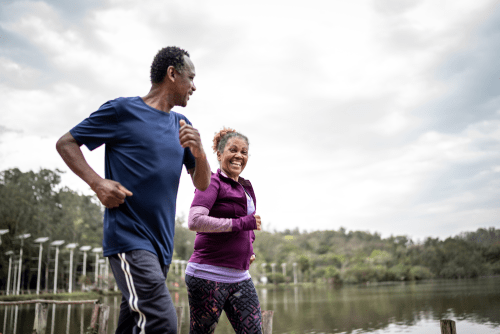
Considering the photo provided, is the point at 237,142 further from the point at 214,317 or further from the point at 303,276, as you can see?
the point at 303,276

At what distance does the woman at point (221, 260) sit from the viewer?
8.84ft

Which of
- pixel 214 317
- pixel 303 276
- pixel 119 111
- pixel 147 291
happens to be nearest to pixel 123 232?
pixel 147 291

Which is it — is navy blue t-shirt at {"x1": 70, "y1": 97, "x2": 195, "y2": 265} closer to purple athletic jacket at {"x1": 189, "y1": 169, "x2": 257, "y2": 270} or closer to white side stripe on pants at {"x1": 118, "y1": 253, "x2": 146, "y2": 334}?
white side stripe on pants at {"x1": 118, "y1": 253, "x2": 146, "y2": 334}

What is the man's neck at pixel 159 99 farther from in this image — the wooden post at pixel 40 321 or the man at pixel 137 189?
the wooden post at pixel 40 321

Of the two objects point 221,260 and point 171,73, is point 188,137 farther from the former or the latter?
point 221,260

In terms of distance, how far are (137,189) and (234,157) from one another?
130cm

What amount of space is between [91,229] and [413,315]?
4455cm

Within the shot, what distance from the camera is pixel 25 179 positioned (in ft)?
165

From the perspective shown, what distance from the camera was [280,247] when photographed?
7625 centimetres

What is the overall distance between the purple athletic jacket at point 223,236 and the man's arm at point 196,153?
1.48 ft

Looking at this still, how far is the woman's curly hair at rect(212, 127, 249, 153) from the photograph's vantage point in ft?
10.6

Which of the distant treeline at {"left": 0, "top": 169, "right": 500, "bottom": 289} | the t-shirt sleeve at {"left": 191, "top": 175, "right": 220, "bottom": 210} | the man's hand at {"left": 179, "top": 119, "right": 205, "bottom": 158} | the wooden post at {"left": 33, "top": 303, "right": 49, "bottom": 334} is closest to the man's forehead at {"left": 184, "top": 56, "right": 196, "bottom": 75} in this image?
the man's hand at {"left": 179, "top": 119, "right": 205, "bottom": 158}

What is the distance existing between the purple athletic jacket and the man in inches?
25.7

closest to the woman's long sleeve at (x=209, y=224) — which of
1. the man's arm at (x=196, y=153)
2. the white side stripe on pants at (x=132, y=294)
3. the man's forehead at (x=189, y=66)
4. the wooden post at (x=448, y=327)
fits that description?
the man's arm at (x=196, y=153)
